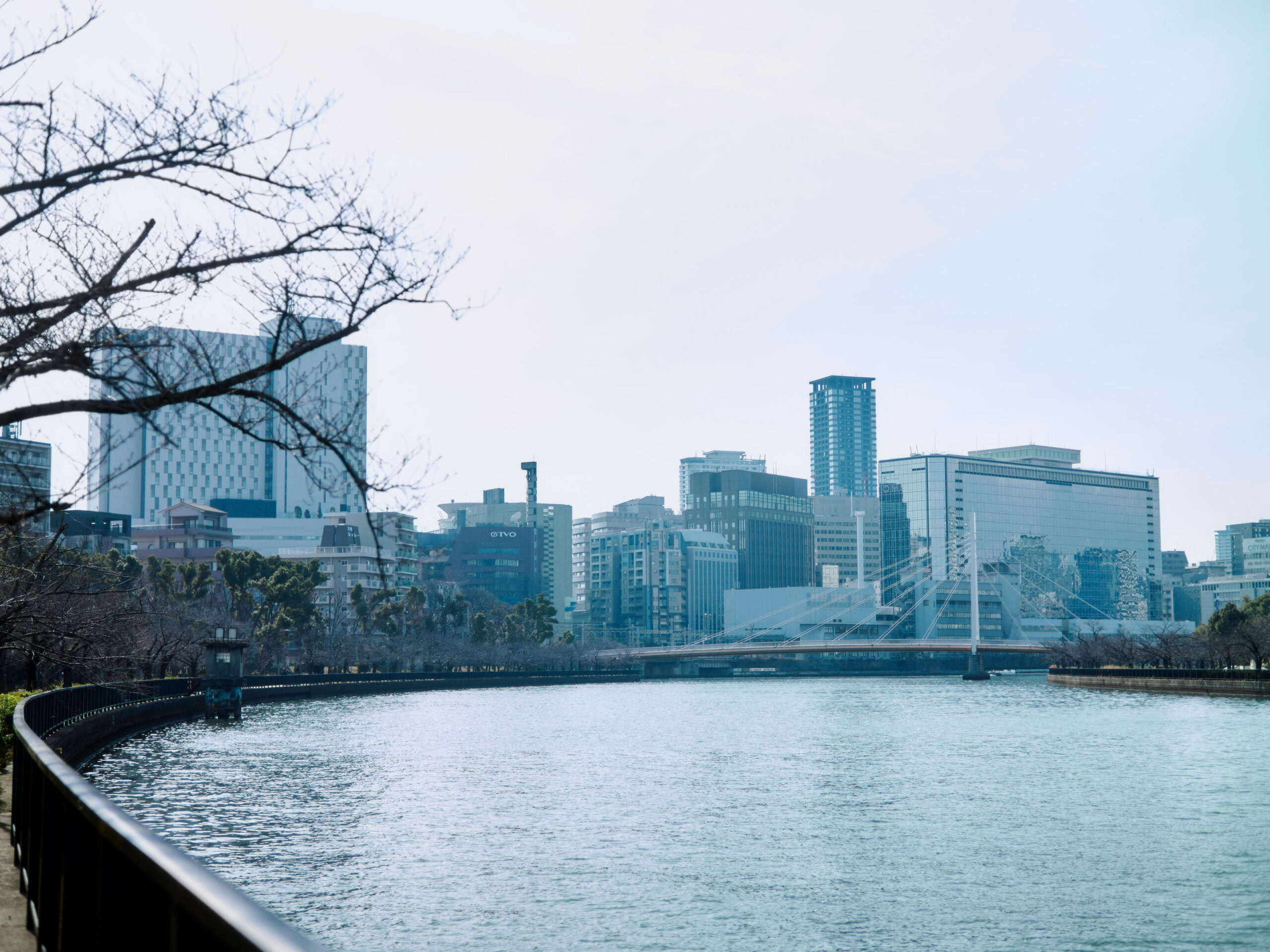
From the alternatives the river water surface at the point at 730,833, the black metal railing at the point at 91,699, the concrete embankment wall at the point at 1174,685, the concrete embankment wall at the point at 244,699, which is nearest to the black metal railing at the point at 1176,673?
the concrete embankment wall at the point at 1174,685

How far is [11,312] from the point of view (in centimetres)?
709

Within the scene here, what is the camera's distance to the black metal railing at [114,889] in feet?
9.08

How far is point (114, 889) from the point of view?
172 inches

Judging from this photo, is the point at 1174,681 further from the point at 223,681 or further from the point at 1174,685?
the point at 223,681

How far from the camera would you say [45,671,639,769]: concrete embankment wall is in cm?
3050

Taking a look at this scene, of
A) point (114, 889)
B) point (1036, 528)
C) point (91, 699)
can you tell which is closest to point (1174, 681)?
point (91, 699)

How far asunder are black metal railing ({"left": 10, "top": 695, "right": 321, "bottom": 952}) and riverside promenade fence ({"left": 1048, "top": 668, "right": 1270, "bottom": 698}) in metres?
72.7

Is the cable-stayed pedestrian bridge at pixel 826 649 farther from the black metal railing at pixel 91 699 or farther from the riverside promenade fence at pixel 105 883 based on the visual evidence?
the riverside promenade fence at pixel 105 883

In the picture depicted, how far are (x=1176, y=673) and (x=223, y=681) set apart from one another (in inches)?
2249

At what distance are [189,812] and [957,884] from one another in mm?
14859

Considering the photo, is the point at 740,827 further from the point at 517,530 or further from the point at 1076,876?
the point at 517,530

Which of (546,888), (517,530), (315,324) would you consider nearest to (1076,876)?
(546,888)

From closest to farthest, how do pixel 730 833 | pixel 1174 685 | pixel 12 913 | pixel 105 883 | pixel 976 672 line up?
pixel 105 883
pixel 12 913
pixel 730 833
pixel 1174 685
pixel 976 672

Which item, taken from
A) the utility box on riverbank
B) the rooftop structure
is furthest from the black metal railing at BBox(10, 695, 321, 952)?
the rooftop structure
